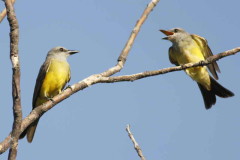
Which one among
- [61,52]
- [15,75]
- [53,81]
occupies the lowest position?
[15,75]

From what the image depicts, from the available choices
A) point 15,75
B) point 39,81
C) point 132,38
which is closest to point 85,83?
point 132,38

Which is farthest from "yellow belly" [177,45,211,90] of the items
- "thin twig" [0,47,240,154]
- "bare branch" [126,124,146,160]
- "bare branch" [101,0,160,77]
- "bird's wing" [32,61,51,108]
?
"bare branch" [126,124,146,160]

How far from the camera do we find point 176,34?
858cm

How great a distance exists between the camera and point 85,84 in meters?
3.93

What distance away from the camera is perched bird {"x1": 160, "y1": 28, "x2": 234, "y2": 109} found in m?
8.10

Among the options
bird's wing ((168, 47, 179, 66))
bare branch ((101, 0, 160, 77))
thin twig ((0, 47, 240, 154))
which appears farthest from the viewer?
bird's wing ((168, 47, 179, 66))

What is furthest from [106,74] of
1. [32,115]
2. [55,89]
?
[55,89]

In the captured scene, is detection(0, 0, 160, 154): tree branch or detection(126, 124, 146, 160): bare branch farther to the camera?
detection(0, 0, 160, 154): tree branch

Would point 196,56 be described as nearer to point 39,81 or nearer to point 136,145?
point 39,81

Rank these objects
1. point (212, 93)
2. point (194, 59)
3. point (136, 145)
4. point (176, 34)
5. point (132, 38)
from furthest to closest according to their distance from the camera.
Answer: point (176, 34)
point (212, 93)
point (194, 59)
point (132, 38)
point (136, 145)

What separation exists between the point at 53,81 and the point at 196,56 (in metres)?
2.87

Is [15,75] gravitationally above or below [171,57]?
below

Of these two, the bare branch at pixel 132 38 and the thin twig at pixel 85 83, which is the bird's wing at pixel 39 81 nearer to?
the bare branch at pixel 132 38

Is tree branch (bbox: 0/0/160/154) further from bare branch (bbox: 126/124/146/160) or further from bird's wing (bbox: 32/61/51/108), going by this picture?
bird's wing (bbox: 32/61/51/108)
